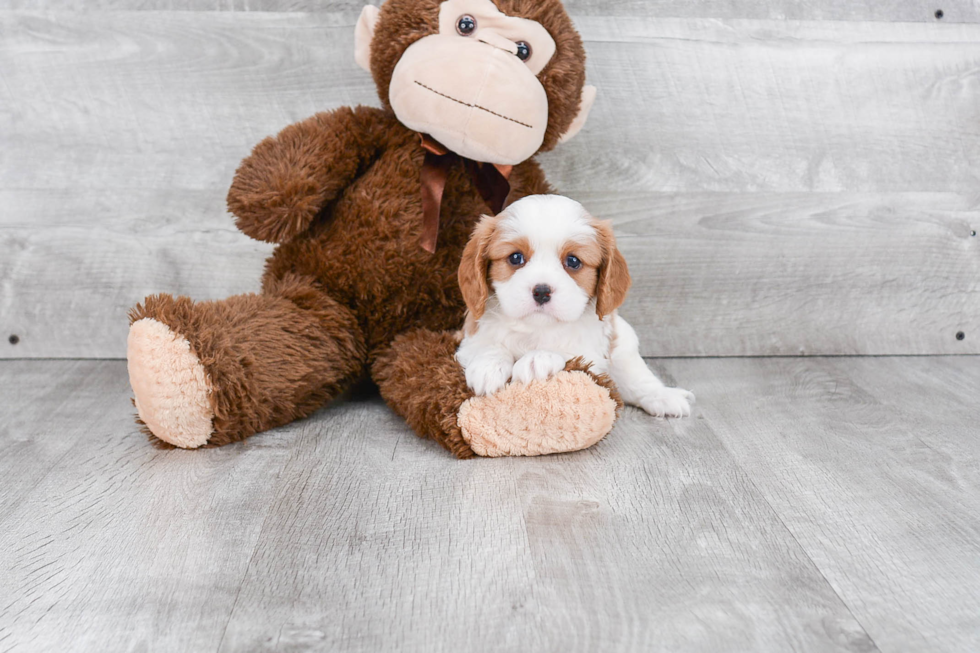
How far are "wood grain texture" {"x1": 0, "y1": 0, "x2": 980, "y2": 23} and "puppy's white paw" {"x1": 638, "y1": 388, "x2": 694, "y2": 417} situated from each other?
823mm

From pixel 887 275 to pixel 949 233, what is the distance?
164 millimetres

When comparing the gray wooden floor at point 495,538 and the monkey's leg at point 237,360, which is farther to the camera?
the monkey's leg at point 237,360

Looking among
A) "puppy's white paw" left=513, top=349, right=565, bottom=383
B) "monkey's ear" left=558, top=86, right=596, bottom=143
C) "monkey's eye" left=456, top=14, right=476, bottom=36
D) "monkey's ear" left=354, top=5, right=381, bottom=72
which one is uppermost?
"monkey's eye" left=456, top=14, right=476, bottom=36

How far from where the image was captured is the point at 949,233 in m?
1.90

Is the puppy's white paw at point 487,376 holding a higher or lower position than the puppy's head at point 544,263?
lower

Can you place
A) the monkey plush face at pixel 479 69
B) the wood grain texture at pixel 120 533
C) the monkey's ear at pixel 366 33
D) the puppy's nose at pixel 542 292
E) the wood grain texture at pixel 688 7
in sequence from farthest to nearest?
the wood grain texture at pixel 688 7
the monkey's ear at pixel 366 33
the monkey plush face at pixel 479 69
the puppy's nose at pixel 542 292
the wood grain texture at pixel 120 533

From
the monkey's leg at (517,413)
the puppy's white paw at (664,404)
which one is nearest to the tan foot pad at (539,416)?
the monkey's leg at (517,413)

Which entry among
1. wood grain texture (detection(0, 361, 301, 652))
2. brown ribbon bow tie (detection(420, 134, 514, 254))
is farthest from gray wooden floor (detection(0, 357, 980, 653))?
brown ribbon bow tie (detection(420, 134, 514, 254))

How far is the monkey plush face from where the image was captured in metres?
1.33

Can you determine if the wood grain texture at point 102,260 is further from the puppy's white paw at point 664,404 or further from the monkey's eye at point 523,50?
the puppy's white paw at point 664,404

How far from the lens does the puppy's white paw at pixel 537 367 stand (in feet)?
4.08

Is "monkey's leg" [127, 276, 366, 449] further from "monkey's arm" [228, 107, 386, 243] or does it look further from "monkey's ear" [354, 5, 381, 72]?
"monkey's ear" [354, 5, 381, 72]

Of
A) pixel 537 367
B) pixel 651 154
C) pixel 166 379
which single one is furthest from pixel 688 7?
pixel 166 379

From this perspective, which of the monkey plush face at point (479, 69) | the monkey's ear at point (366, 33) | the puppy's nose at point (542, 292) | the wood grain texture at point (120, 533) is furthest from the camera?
the monkey's ear at point (366, 33)
